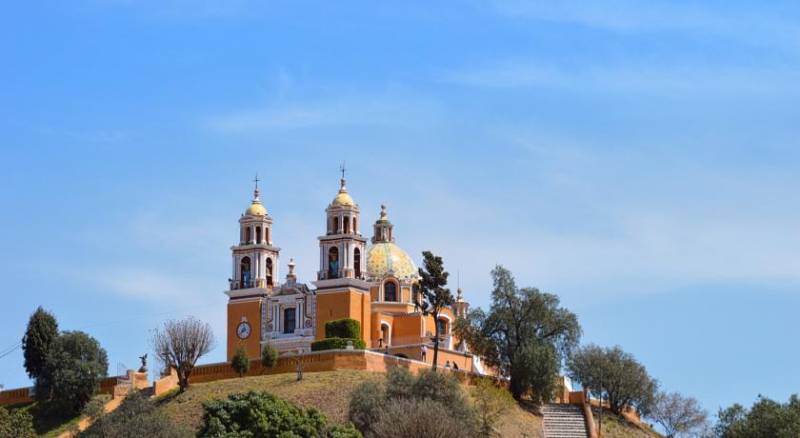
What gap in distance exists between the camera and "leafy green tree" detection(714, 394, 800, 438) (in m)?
82.4

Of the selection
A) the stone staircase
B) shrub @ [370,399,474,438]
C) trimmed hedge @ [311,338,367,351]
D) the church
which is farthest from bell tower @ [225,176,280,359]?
shrub @ [370,399,474,438]

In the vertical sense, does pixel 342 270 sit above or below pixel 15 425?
above

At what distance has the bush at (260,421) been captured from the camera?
225ft

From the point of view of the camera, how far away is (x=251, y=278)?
102m

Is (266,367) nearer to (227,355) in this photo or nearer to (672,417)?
(227,355)

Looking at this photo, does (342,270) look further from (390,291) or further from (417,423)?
(417,423)

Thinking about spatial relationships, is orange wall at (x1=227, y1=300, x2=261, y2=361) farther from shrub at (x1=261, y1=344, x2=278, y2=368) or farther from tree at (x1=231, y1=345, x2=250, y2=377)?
shrub at (x1=261, y1=344, x2=278, y2=368)

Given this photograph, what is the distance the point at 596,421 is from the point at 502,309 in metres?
7.33

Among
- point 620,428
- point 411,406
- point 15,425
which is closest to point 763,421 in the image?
point 620,428

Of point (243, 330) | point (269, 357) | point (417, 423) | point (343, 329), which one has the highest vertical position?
point (243, 330)

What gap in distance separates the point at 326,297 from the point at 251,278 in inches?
214

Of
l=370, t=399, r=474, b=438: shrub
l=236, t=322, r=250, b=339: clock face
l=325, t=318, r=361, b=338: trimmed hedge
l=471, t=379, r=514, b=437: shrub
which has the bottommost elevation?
l=370, t=399, r=474, b=438: shrub

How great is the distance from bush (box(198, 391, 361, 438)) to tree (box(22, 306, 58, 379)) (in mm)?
23571

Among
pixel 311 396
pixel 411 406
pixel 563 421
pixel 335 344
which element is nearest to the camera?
pixel 411 406
